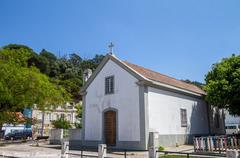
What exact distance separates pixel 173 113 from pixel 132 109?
414 centimetres

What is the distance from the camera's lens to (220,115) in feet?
92.2

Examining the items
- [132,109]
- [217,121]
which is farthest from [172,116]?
[217,121]

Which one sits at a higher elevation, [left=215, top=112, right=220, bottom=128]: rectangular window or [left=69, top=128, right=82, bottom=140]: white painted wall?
[left=215, top=112, right=220, bottom=128]: rectangular window

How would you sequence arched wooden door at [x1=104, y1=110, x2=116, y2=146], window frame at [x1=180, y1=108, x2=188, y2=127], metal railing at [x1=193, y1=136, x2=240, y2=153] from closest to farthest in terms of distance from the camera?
metal railing at [x1=193, y1=136, x2=240, y2=153]
arched wooden door at [x1=104, y1=110, x2=116, y2=146]
window frame at [x1=180, y1=108, x2=188, y2=127]

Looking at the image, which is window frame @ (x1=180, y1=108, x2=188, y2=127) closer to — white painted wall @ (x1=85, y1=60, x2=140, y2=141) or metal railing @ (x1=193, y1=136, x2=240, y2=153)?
white painted wall @ (x1=85, y1=60, x2=140, y2=141)

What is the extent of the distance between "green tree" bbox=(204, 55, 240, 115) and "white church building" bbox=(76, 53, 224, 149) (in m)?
2.81

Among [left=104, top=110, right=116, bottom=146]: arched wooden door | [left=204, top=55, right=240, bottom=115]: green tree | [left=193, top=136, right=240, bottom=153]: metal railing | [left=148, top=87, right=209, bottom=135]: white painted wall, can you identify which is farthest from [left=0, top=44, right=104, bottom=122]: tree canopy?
[left=204, top=55, right=240, bottom=115]: green tree

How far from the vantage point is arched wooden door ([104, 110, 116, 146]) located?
1934 centimetres

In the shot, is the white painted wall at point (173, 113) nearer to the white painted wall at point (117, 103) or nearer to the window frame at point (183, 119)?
the window frame at point (183, 119)

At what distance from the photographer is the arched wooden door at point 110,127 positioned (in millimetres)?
19344

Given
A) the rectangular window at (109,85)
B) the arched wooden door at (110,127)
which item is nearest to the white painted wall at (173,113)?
the arched wooden door at (110,127)

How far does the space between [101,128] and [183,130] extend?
7.04 m

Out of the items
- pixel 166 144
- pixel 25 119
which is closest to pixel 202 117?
pixel 166 144

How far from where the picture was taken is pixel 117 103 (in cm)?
1938
